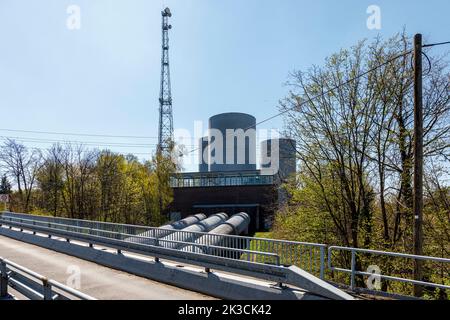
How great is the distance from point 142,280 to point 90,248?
4708 millimetres

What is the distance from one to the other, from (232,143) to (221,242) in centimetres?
5054

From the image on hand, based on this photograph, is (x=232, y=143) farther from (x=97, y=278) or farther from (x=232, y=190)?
(x=97, y=278)

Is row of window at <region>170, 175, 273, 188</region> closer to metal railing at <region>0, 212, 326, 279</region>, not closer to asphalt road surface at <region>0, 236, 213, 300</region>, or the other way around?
metal railing at <region>0, 212, 326, 279</region>

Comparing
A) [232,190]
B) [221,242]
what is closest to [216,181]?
[232,190]

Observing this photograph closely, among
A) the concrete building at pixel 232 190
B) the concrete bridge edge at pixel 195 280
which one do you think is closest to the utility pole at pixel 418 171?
the concrete bridge edge at pixel 195 280

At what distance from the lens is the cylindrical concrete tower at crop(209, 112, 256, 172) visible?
193 feet

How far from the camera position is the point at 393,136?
14.5 meters

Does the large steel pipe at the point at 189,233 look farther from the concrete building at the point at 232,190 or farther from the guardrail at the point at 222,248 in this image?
the concrete building at the point at 232,190

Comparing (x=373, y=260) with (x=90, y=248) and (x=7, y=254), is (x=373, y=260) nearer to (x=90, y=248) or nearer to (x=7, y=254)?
(x=90, y=248)

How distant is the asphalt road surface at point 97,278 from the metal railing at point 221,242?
1333 millimetres

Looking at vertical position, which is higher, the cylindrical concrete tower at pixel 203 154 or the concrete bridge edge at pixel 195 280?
the cylindrical concrete tower at pixel 203 154

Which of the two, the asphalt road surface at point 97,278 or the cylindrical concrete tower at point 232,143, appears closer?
the asphalt road surface at point 97,278

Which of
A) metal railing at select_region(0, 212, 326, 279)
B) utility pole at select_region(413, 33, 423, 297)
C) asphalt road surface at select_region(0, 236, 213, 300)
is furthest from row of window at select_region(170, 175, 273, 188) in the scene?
utility pole at select_region(413, 33, 423, 297)

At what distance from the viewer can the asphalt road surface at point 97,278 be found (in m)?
7.54
